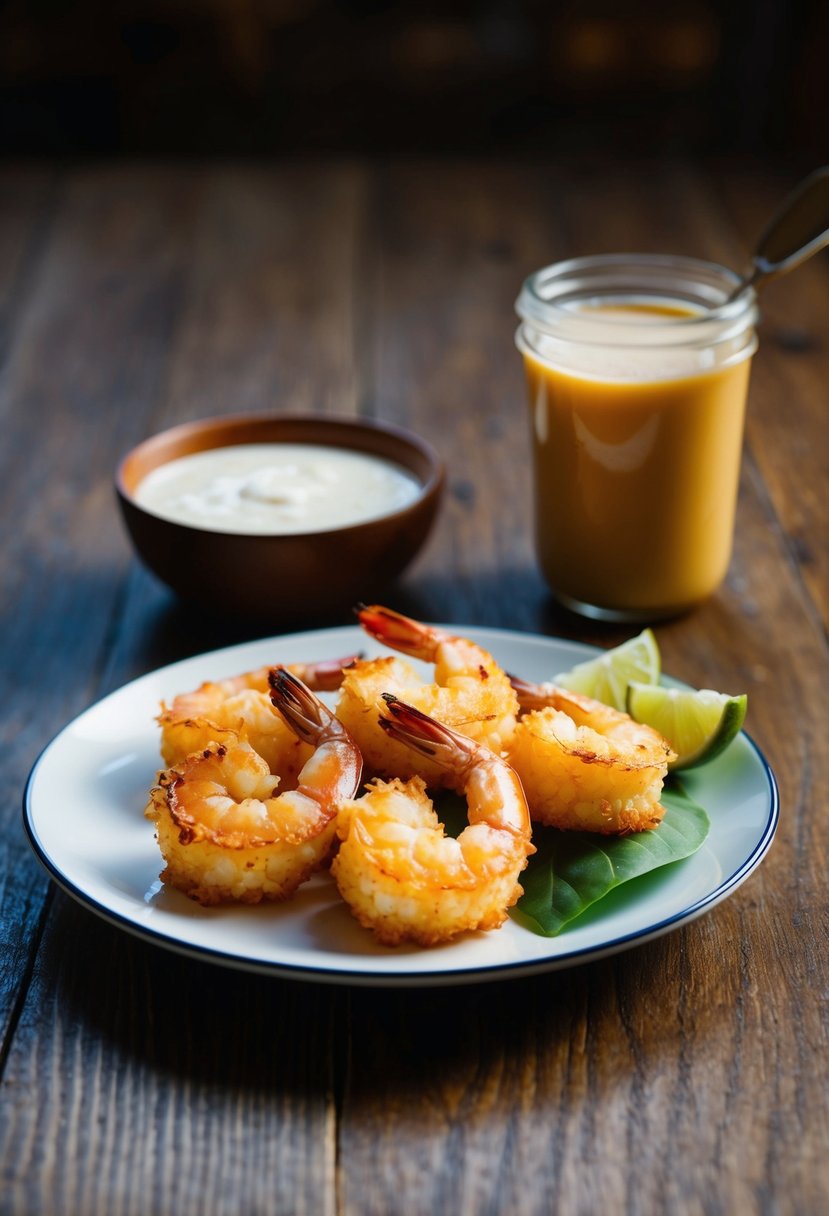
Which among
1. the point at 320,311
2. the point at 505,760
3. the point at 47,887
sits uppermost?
the point at 505,760

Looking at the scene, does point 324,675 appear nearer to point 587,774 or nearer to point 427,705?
point 427,705

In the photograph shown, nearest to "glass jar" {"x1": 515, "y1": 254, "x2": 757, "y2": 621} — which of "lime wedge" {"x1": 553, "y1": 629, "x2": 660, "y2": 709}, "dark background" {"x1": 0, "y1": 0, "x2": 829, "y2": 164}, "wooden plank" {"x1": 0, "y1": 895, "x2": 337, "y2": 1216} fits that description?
"lime wedge" {"x1": 553, "y1": 629, "x2": 660, "y2": 709}

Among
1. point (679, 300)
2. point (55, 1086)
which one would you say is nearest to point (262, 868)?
point (55, 1086)

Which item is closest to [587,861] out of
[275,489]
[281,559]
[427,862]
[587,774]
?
[587,774]

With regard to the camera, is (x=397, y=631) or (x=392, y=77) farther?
(x=392, y=77)

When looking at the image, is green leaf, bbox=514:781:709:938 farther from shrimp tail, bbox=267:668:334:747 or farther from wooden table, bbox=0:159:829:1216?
shrimp tail, bbox=267:668:334:747

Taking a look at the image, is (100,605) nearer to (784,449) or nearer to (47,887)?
(47,887)

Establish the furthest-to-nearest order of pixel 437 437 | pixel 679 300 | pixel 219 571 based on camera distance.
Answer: pixel 437 437
pixel 679 300
pixel 219 571
